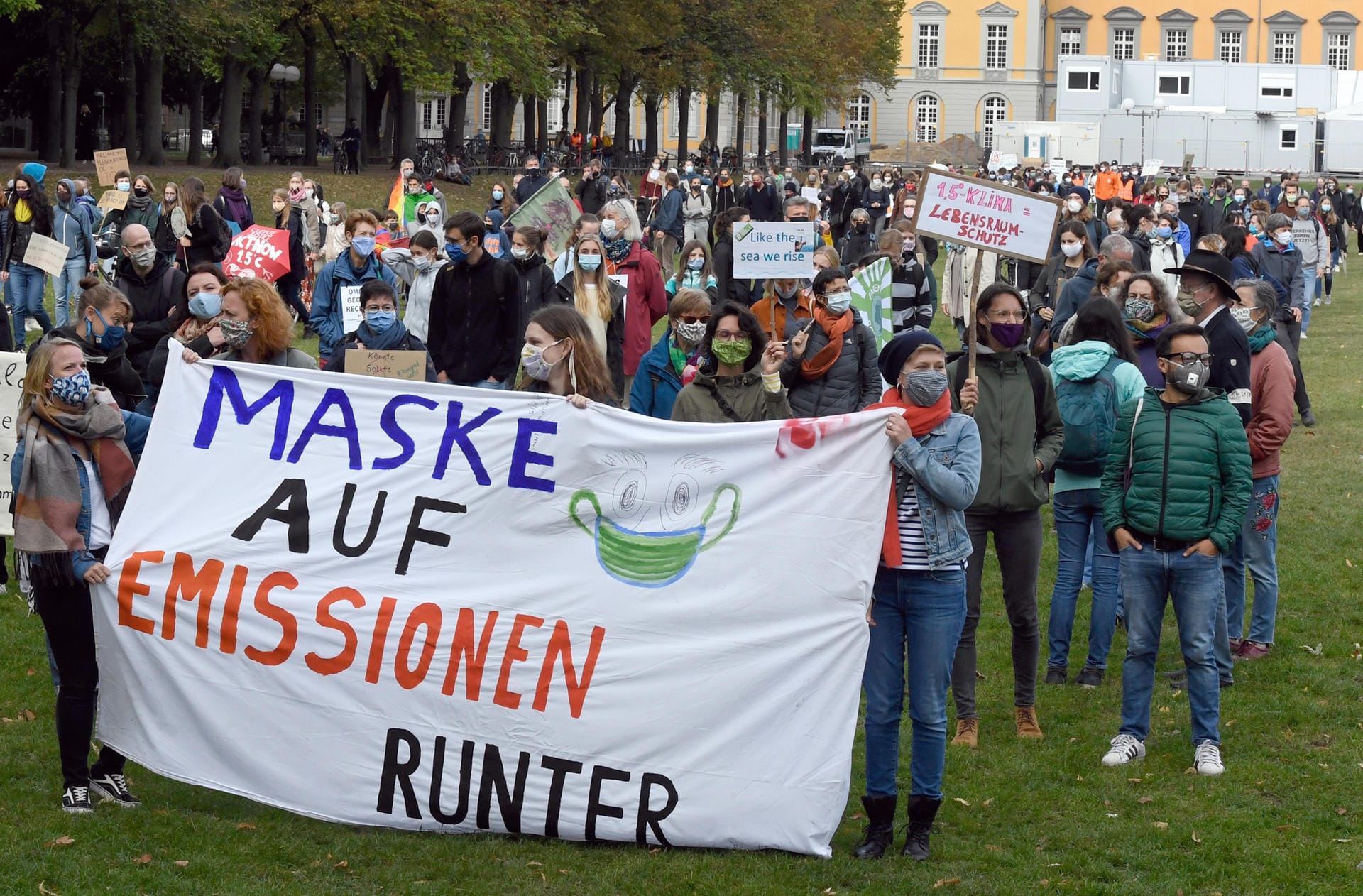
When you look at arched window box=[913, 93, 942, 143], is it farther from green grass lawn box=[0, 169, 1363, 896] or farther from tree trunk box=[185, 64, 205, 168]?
green grass lawn box=[0, 169, 1363, 896]

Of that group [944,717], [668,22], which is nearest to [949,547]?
[944,717]

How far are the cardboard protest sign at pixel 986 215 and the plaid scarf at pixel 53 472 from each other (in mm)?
3522

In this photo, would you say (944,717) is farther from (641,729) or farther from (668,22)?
(668,22)

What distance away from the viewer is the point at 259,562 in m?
6.48

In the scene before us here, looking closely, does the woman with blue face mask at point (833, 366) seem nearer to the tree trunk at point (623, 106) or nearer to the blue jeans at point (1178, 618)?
the blue jeans at point (1178, 618)

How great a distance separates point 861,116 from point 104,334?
103336 millimetres

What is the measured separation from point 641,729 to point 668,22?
153 feet

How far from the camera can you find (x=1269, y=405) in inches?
339

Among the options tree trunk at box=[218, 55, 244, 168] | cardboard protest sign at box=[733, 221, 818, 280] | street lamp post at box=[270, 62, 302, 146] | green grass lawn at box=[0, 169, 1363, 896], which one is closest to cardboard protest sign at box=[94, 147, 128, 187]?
cardboard protest sign at box=[733, 221, 818, 280]

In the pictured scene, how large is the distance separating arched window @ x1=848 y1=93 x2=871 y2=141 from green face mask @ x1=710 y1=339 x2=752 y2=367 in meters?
99.4

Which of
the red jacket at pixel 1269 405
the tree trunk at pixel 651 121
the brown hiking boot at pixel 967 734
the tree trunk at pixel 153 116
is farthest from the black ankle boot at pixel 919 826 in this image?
the tree trunk at pixel 651 121

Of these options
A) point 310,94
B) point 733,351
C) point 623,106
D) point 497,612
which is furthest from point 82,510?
point 623,106

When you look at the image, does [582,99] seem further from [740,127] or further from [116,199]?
[116,199]

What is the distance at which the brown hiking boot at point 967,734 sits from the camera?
7.59 m
